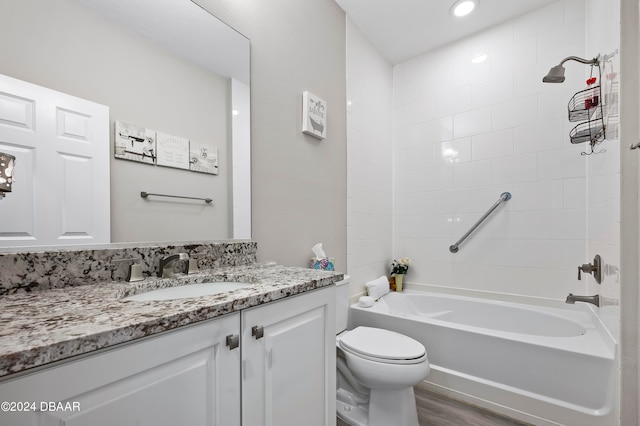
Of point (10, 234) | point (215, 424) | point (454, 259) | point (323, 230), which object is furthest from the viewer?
point (454, 259)

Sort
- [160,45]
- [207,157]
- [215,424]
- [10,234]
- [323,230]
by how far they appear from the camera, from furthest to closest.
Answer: [323,230]
[207,157]
[160,45]
[10,234]
[215,424]

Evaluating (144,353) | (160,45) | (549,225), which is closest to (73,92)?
(160,45)

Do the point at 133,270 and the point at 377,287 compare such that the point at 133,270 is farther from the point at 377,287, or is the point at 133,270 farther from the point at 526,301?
the point at 526,301

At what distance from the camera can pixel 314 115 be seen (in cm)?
181

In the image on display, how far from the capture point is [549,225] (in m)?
2.05

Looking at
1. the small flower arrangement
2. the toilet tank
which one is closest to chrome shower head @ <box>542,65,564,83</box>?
the toilet tank

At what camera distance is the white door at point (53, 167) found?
2.63ft

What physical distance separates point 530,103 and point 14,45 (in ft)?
9.21

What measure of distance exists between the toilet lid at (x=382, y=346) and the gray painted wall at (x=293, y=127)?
1.68 feet

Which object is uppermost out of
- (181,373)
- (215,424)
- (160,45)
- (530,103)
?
(530,103)

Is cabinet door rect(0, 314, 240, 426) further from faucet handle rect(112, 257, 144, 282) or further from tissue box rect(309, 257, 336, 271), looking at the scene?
tissue box rect(309, 257, 336, 271)

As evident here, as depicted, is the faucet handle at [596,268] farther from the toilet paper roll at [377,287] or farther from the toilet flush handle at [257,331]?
the toilet flush handle at [257,331]

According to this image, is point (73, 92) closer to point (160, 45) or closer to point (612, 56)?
point (160, 45)

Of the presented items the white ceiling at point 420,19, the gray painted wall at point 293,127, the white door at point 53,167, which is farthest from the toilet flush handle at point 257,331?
the white ceiling at point 420,19
